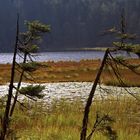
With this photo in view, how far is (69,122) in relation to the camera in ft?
61.5

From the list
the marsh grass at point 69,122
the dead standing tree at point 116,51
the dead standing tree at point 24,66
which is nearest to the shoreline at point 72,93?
the marsh grass at point 69,122

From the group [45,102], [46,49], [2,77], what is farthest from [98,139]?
[46,49]

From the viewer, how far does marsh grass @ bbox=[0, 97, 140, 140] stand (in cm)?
1494

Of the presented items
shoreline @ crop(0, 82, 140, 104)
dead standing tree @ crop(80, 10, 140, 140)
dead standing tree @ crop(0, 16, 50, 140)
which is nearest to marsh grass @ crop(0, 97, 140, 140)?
shoreline @ crop(0, 82, 140, 104)

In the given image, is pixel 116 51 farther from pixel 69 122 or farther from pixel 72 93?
pixel 72 93

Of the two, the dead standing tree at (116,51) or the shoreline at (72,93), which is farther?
the shoreline at (72,93)

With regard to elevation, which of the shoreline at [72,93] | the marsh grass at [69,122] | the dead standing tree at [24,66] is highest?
the dead standing tree at [24,66]

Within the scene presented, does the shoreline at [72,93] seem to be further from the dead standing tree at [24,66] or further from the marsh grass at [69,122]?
the dead standing tree at [24,66]

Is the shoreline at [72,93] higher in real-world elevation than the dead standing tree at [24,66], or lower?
lower

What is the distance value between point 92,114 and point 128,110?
3192mm

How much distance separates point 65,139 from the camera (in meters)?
13.9

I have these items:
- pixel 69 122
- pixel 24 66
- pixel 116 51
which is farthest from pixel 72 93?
pixel 24 66

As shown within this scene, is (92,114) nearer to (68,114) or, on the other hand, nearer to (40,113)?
(68,114)

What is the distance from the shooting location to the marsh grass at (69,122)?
49.0ft
